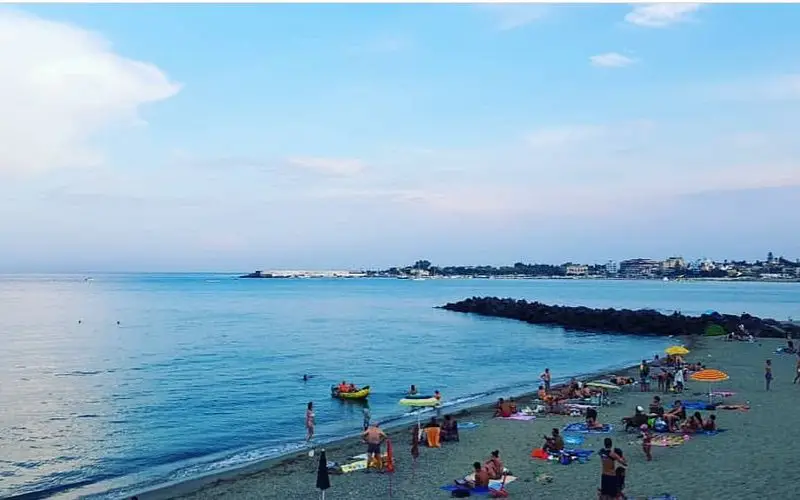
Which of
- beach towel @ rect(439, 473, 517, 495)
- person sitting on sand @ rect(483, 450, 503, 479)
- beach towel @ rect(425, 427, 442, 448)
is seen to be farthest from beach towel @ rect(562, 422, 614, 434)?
person sitting on sand @ rect(483, 450, 503, 479)

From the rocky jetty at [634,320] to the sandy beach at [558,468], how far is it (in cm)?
3420

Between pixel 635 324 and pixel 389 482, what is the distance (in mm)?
52580

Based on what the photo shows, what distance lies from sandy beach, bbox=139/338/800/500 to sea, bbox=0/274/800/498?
2322 mm

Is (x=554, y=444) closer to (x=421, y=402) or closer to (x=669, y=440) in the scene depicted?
(x=669, y=440)

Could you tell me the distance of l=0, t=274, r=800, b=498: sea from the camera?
1906 cm

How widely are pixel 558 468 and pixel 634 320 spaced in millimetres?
51658

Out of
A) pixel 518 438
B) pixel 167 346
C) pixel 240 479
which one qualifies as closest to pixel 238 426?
pixel 240 479

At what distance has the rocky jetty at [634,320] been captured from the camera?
2072 inches

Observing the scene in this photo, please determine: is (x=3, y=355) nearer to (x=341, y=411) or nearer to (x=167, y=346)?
(x=167, y=346)

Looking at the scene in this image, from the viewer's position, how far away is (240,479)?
16.0 metres

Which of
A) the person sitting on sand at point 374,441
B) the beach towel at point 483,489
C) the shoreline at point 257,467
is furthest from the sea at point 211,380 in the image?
the beach towel at point 483,489

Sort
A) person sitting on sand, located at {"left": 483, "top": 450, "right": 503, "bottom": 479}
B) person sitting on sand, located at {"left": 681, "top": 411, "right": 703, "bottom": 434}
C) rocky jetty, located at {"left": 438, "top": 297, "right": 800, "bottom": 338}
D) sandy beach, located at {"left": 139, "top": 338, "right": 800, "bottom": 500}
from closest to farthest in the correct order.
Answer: sandy beach, located at {"left": 139, "top": 338, "right": 800, "bottom": 500}, person sitting on sand, located at {"left": 483, "top": 450, "right": 503, "bottom": 479}, person sitting on sand, located at {"left": 681, "top": 411, "right": 703, "bottom": 434}, rocky jetty, located at {"left": 438, "top": 297, "right": 800, "bottom": 338}

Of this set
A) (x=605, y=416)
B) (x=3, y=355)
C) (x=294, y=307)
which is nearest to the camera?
(x=605, y=416)

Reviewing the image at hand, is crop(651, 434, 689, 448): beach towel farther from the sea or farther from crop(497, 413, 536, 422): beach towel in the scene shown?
the sea
